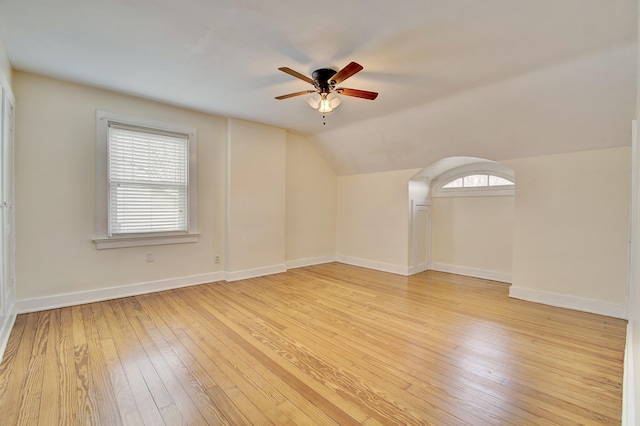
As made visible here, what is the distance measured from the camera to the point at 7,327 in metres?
2.54

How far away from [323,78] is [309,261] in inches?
148

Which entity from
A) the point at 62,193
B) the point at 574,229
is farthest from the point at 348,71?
the point at 62,193

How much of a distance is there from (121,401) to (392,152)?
14.9ft

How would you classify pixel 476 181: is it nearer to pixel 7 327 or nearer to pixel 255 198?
pixel 255 198

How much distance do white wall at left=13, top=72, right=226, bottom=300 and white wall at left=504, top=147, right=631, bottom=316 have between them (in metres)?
4.96

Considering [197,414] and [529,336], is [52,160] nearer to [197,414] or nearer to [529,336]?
[197,414]

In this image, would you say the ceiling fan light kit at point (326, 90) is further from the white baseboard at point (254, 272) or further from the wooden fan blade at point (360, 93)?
the white baseboard at point (254, 272)

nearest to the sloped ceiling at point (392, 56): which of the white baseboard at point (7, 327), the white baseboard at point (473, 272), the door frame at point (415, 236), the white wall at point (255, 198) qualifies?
the white wall at point (255, 198)

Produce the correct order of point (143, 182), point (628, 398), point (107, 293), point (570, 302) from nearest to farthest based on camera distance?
point (628, 398)
point (570, 302)
point (107, 293)
point (143, 182)

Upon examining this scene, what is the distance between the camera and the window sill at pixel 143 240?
3504 millimetres

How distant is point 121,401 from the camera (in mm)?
1726

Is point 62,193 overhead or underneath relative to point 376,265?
overhead

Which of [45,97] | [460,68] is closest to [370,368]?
[460,68]

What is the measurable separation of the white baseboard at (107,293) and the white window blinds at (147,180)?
717mm
